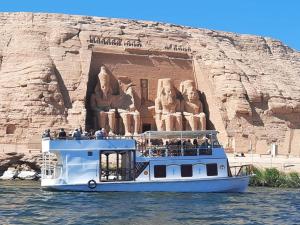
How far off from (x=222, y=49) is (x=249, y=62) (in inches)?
114

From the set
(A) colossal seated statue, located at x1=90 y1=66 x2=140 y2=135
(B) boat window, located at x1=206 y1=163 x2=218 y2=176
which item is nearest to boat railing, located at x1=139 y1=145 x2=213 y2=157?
(B) boat window, located at x1=206 y1=163 x2=218 y2=176

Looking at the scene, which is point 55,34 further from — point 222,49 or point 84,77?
point 222,49

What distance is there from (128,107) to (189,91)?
17.7 feet

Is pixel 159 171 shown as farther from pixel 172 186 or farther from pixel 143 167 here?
pixel 172 186

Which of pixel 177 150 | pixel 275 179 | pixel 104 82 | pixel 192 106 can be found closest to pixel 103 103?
pixel 104 82

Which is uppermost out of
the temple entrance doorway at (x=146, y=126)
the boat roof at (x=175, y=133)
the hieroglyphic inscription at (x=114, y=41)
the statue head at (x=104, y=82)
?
the hieroglyphic inscription at (x=114, y=41)

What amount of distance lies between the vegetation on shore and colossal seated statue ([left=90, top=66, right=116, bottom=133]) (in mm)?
13937

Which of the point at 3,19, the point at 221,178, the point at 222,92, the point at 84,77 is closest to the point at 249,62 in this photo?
the point at 222,92

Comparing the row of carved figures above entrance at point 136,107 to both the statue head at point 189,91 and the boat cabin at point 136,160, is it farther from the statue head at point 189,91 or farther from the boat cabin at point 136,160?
the boat cabin at point 136,160

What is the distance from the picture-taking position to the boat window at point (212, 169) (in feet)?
97.2

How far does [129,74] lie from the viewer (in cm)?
5019

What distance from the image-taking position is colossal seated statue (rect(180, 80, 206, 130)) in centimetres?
4931

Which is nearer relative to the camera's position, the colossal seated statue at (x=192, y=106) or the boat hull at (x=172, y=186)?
the boat hull at (x=172, y=186)

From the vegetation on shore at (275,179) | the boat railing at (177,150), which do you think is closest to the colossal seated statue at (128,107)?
the vegetation on shore at (275,179)
